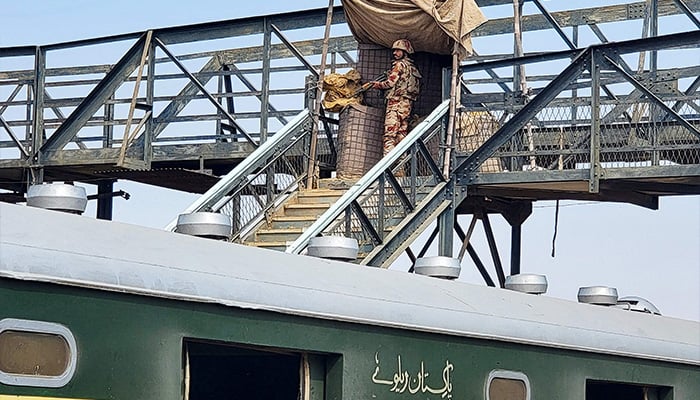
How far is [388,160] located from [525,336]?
7.41 metres

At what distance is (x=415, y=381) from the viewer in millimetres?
6926

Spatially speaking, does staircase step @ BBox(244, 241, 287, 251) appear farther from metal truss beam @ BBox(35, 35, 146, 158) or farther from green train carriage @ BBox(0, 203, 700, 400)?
green train carriage @ BBox(0, 203, 700, 400)

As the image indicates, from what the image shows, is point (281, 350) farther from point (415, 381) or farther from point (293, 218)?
point (293, 218)

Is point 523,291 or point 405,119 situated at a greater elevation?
point 405,119

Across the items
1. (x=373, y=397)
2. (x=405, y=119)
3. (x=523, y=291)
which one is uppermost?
(x=405, y=119)

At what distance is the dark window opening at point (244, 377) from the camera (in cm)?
732

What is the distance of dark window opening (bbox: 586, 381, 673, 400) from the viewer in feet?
28.8

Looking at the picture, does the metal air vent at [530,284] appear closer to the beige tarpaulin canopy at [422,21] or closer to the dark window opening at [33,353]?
the dark window opening at [33,353]

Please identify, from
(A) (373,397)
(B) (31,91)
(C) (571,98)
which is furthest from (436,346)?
(B) (31,91)

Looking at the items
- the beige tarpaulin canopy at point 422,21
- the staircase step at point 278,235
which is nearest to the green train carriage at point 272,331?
the staircase step at point 278,235

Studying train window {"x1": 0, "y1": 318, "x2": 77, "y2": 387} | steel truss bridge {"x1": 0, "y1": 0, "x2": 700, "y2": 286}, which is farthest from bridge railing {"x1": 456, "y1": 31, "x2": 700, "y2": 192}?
train window {"x1": 0, "y1": 318, "x2": 77, "y2": 387}

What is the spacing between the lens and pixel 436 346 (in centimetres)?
708

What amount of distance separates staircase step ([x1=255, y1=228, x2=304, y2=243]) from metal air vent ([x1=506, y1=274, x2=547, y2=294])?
568cm

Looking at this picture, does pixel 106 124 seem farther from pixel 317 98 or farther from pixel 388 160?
pixel 388 160
